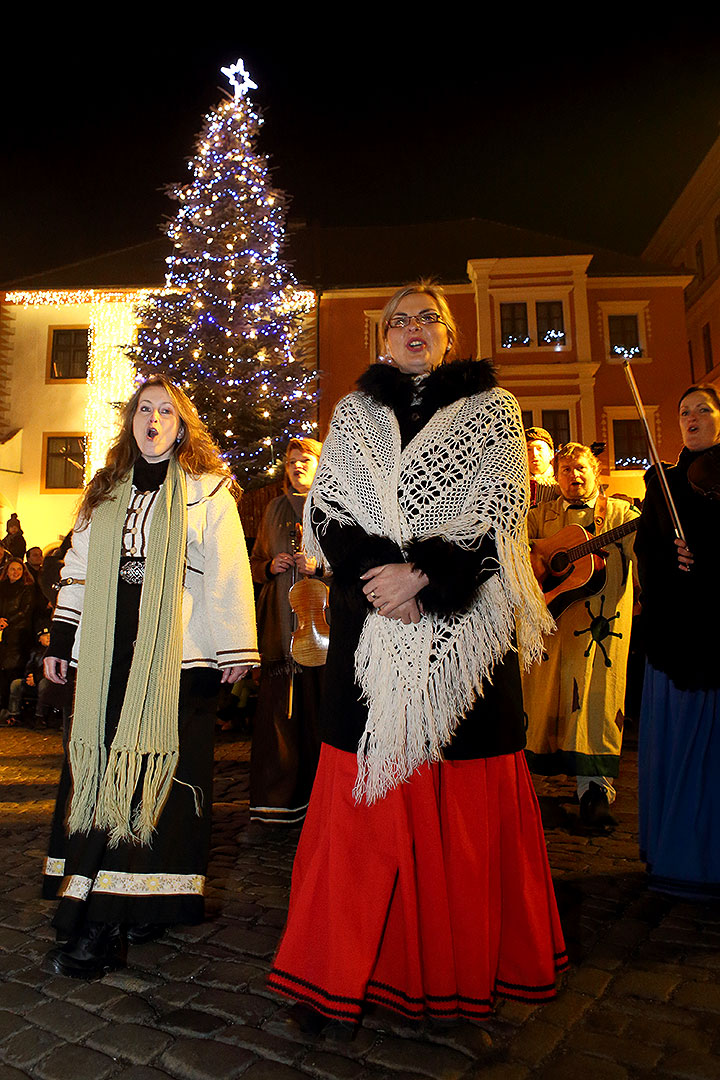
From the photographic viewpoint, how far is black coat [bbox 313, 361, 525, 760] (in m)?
2.24

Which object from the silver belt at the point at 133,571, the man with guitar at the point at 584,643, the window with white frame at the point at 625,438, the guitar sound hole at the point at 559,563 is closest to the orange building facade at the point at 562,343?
the window with white frame at the point at 625,438

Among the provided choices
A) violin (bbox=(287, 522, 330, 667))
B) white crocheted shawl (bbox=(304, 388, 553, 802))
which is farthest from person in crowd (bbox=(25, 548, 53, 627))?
white crocheted shawl (bbox=(304, 388, 553, 802))

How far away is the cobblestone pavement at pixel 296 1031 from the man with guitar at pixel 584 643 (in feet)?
3.13

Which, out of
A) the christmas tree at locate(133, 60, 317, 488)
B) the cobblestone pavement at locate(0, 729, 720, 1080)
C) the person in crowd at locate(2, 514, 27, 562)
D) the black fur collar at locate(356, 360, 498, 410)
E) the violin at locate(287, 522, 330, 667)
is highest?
the christmas tree at locate(133, 60, 317, 488)

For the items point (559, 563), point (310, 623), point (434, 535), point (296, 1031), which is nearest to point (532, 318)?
point (559, 563)

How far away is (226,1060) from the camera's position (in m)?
2.14

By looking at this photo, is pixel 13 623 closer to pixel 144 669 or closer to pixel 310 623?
pixel 310 623

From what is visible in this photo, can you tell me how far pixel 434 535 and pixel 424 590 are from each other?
185 mm

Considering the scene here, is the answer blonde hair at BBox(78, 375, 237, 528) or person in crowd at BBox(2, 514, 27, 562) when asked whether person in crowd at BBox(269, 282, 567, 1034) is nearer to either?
blonde hair at BBox(78, 375, 237, 528)

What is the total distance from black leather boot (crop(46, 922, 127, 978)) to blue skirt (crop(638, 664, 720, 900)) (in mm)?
2305

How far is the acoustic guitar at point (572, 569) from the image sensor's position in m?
4.71

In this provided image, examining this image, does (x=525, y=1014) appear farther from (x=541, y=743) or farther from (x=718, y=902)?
(x=541, y=743)

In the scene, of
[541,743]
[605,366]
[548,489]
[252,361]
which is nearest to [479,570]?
[541,743]

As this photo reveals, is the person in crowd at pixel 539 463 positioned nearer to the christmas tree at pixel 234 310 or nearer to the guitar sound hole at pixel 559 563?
the guitar sound hole at pixel 559 563
